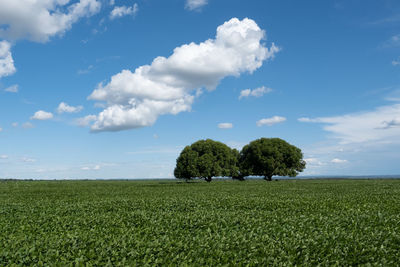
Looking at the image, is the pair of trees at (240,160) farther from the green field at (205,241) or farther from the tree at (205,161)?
the green field at (205,241)

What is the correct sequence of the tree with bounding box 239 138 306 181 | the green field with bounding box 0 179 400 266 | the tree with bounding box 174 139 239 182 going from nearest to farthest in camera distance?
the green field with bounding box 0 179 400 266
the tree with bounding box 174 139 239 182
the tree with bounding box 239 138 306 181

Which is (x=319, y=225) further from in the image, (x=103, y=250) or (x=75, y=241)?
(x=75, y=241)

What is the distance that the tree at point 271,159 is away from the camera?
87625mm

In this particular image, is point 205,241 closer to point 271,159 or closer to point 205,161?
point 205,161

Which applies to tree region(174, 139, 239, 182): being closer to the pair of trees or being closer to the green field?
the pair of trees

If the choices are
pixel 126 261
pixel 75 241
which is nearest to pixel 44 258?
pixel 75 241

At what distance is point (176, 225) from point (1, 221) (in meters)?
13.6

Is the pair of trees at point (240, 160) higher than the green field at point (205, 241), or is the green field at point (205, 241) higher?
the pair of trees at point (240, 160)

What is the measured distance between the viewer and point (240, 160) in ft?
310

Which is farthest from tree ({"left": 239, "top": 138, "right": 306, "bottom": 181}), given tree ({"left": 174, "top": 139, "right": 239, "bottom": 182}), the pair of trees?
tree ({"left": 174, "top": 139, "right": 239, "bottom": 182})

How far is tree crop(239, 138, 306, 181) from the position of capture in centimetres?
8762

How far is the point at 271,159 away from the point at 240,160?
1167 cm

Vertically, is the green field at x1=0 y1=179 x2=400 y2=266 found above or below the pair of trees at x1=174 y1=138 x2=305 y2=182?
below

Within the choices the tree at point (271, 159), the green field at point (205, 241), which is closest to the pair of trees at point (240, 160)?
the tree at point (271, 159)
